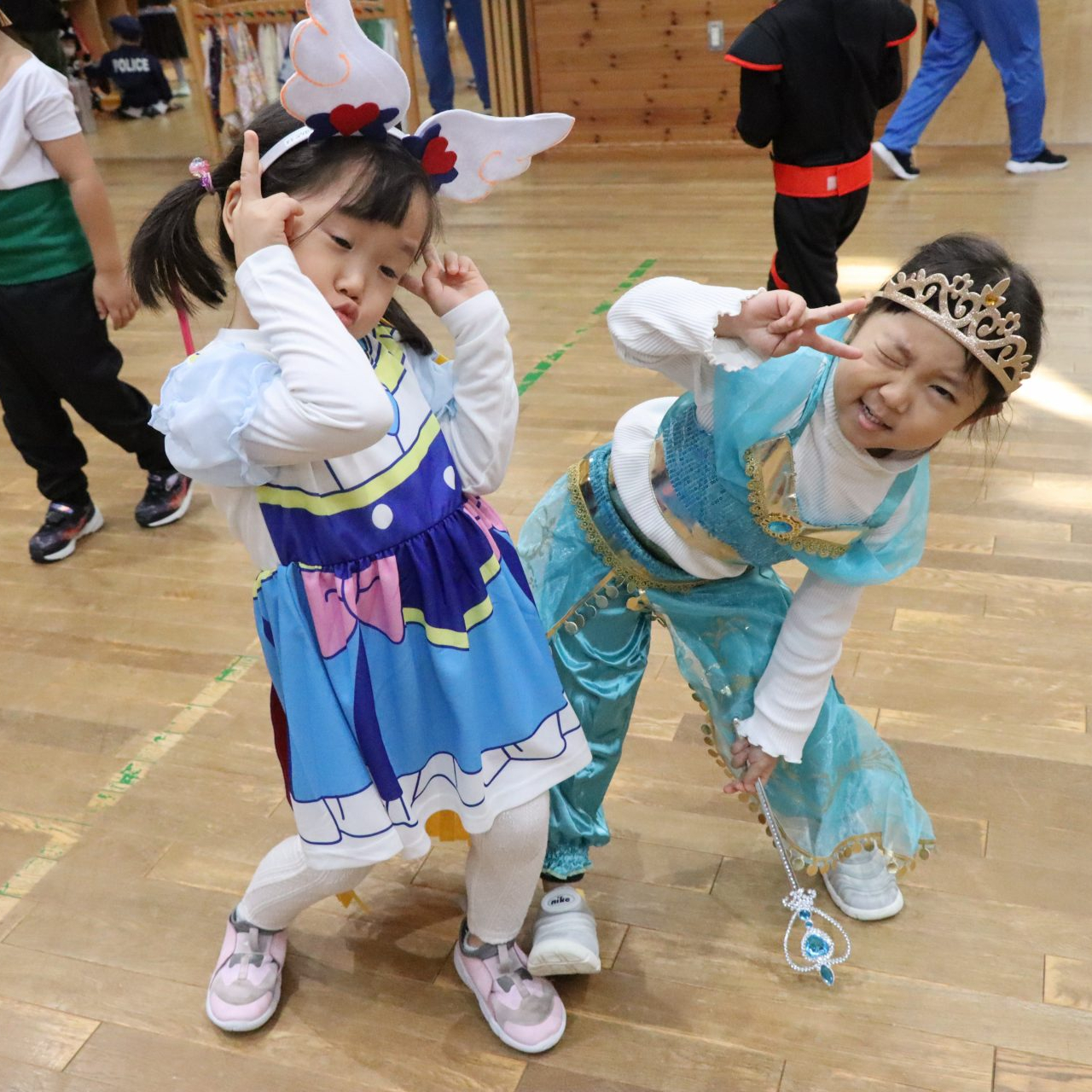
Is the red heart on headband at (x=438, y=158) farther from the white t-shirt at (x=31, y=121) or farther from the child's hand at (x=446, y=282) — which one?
the white t-shirt at (x=31, y=121)

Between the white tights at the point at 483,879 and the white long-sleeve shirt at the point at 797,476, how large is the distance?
0.93 feet

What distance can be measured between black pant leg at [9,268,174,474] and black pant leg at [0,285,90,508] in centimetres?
3

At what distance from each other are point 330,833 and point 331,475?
0.35m

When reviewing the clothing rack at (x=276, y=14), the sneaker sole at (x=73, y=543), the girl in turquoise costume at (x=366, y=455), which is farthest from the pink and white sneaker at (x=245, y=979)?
the clothing rack at (x=276, y=14)

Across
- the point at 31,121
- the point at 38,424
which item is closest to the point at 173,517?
the point at 38,424

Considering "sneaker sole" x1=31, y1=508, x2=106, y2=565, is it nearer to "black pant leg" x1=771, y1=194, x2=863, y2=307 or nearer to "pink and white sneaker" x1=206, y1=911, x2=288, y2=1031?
"pink and white sneaker" x1=206, y1=911, x2=288, y2=1031

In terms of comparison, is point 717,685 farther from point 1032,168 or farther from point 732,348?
point 1032,168

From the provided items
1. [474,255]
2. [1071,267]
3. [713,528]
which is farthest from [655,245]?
[713,528]

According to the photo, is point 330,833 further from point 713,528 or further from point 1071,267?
point 1071,267

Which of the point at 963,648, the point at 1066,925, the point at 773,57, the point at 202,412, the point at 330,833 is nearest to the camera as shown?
the point at 202,412

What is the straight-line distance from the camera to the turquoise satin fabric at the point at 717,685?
1326mm

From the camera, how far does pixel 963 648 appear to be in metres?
1.96

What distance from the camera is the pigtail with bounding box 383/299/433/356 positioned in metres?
1.17

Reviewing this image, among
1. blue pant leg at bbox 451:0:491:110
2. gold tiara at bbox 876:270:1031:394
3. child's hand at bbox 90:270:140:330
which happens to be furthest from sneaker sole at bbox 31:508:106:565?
blue pant leg at bbox 451:0:491:110
